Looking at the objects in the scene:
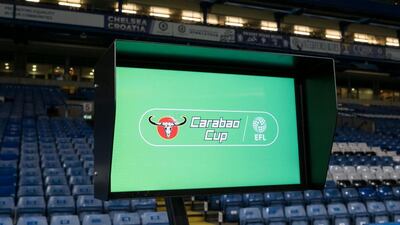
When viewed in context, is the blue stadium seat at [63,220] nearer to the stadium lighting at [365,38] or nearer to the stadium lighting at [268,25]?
the stadium lighting at [268,25]

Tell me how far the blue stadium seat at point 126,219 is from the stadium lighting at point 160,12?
16322 millimetres

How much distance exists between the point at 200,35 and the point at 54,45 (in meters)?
8.03

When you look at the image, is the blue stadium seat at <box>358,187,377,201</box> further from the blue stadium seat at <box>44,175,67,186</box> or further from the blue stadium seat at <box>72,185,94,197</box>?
the blue stadium seat at <box>44,175,67,186</box>

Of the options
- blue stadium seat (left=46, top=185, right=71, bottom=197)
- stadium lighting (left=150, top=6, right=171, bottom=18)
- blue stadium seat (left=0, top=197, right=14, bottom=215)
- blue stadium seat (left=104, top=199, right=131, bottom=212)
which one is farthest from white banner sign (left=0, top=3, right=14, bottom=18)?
blue stadium seat (left=104, top=199, right=131, bottom=212)

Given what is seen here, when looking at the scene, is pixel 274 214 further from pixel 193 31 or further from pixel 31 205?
pixel 193 31

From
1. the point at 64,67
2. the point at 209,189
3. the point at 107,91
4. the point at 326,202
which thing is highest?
the point at 64,67

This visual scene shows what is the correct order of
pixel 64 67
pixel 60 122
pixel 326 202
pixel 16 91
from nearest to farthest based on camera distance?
pixel 326 202, pixel 60 122, pixel 16 91, pixel 64 67

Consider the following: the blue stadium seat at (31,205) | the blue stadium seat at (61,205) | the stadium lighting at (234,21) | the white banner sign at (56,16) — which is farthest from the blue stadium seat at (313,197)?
the stadium lighting at (234,21)

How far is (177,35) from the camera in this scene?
16219mm

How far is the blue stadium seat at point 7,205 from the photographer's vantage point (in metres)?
5.93

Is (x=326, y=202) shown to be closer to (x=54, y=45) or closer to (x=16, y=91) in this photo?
(x=16, y=91)

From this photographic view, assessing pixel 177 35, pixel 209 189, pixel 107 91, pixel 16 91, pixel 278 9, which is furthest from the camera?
pixel 278 9

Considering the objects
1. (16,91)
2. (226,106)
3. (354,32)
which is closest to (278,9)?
(354,32)

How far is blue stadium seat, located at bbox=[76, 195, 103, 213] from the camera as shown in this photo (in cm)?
635
